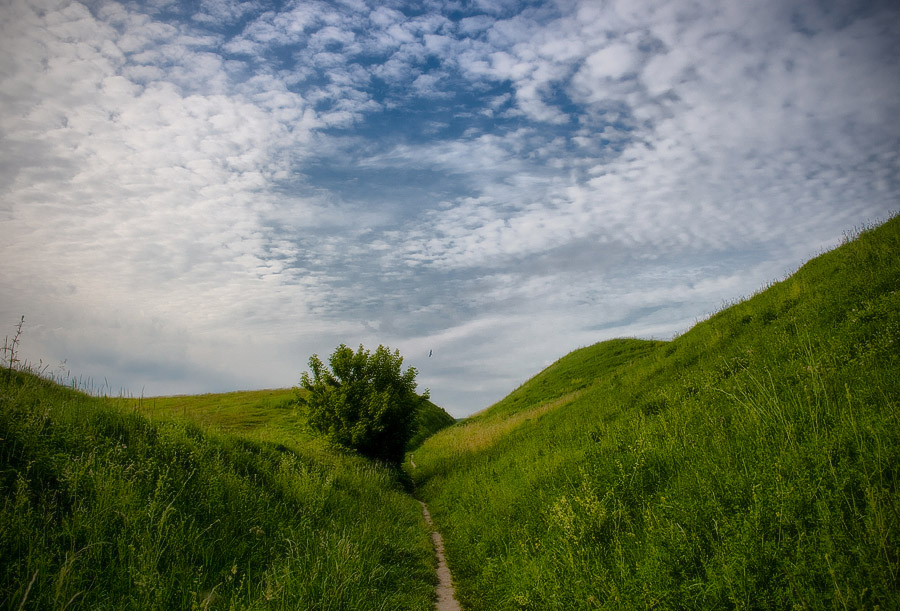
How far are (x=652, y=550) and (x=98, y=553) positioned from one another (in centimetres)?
692

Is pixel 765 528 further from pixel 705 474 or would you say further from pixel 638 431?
pixel 638 431

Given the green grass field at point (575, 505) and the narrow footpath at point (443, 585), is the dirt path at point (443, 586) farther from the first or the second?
the green grass field at point (575, 505)

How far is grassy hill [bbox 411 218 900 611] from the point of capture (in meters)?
4.18

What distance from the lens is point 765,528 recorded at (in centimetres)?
460

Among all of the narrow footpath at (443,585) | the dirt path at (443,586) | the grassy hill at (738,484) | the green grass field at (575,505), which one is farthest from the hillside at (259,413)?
the grassy hill at (738,484)

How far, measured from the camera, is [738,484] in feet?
18.1

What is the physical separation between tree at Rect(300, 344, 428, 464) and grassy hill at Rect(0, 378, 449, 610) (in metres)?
11.3

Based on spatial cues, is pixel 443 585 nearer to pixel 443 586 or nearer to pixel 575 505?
pixel 443 586

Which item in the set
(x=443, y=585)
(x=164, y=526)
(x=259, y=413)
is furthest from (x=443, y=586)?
(x=259, y=413)

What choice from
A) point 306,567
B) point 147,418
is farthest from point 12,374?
point 306,567

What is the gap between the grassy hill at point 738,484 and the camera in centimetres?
418

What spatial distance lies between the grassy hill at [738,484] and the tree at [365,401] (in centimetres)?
944

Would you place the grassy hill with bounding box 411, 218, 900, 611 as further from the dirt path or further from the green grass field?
the dirt path

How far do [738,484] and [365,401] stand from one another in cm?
2043
